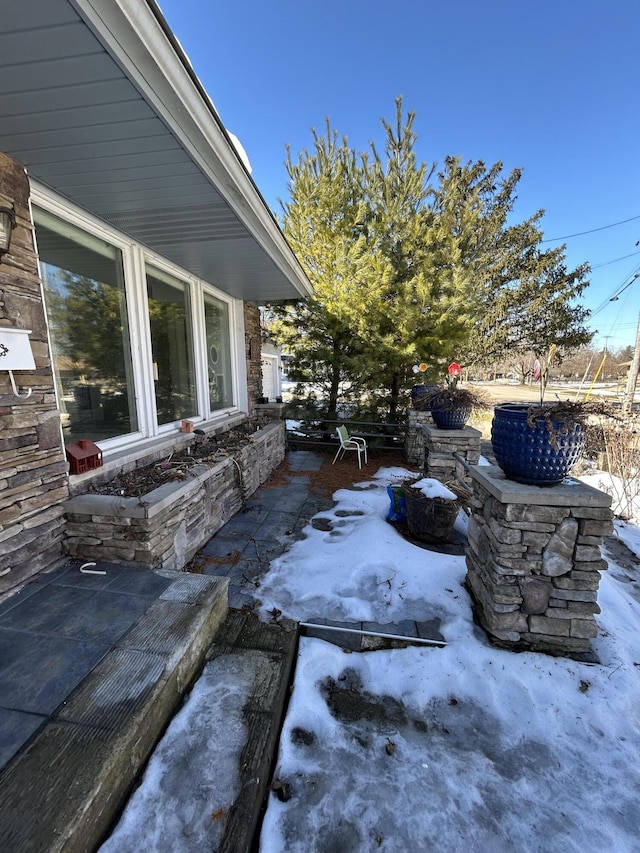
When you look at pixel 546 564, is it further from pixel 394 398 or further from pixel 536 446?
pixel 394 398

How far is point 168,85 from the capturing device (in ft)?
4.82

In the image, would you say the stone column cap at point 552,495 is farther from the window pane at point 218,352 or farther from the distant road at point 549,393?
the window pane at point 218,352

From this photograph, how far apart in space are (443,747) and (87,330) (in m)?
3.37

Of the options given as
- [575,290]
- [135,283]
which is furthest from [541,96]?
[135,283]

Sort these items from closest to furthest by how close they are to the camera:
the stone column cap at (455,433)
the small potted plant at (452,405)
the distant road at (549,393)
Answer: the small potted plant at (452,405), the stone column cap at (455,433), the distant road at (549,393)

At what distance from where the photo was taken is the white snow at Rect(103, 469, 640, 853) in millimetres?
1160

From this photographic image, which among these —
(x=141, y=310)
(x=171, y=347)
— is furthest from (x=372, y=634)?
(x=171, y=347)

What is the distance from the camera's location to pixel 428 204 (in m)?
5.93

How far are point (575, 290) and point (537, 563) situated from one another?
14577mm

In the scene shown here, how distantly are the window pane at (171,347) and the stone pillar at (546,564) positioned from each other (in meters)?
3.16

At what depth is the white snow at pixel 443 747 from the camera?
116 cm

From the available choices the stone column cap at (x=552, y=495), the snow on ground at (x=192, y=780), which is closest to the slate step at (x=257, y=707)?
the snow on ground at (x=192, y=780)

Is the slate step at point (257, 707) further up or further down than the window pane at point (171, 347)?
further down

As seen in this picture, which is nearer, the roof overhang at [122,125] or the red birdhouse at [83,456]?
the roof overhang at [122,125]
